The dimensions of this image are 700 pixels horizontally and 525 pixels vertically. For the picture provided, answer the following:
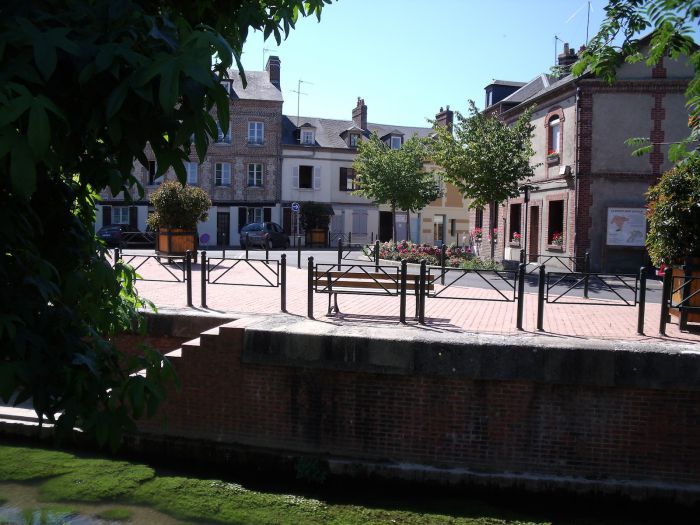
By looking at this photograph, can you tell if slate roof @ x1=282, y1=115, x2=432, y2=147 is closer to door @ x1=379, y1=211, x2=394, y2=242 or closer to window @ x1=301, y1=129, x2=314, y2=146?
window @ x1=301, y1=129, x2=314, y2=146

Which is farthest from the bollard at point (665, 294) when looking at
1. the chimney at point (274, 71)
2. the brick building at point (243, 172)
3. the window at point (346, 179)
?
the chimney at point (274, 71)

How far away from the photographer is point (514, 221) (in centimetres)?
2511

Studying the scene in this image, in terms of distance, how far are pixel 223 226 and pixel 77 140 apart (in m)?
37.2

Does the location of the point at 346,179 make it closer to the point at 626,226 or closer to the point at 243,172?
the point at 243,172

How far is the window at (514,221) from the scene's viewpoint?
24.7m

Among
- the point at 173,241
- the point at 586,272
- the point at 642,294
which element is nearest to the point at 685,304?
the point at 642,294

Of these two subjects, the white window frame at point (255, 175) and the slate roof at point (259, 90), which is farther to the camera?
the white window frame at point (255, 175)

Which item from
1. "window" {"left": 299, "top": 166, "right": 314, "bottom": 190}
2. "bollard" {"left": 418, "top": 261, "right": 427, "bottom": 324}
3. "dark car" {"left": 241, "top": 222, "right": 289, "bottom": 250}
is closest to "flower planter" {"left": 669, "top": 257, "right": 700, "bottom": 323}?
"bollard" {"left": 418, "top": 261, "right": 427, "bottom": 324}

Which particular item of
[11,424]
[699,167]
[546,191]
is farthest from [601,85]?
[11,424]

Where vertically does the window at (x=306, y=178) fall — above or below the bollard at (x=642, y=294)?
above

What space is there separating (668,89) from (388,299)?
13.6m

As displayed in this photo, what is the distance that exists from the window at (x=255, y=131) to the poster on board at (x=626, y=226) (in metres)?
23.8

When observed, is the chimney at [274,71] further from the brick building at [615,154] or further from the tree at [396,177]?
the brick building at [615,154]

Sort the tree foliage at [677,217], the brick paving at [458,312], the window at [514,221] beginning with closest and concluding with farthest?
the brick paving at [458,312], the tree foliage at [677,217], the window at [514,221]
